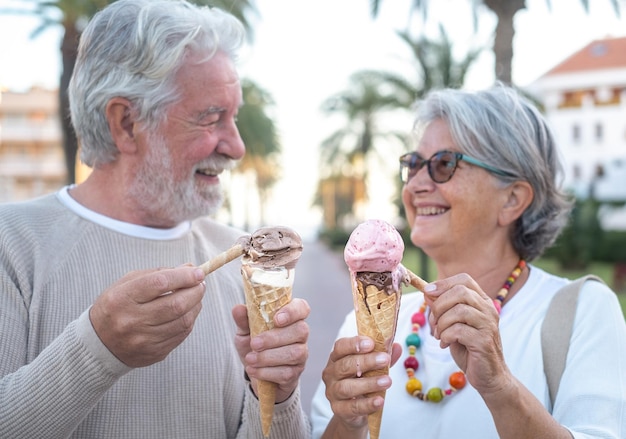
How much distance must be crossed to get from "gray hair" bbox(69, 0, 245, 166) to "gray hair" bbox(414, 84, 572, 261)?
1.21m

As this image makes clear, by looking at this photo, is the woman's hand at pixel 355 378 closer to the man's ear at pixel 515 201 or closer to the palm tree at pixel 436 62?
the man's ear at pixel 515 201

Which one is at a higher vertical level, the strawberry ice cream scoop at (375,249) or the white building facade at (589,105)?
the strawberry ice cream scoop at (375,249)

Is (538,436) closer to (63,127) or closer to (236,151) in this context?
(236,151)

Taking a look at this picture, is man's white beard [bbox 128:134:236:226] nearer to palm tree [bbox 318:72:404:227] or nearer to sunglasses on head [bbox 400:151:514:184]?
sunglasses on head [bbox 400:151:514:184]

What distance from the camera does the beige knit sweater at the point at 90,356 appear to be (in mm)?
2168

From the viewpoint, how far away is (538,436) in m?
2.19

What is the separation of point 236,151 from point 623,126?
58.7m

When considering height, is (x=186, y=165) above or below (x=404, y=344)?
above

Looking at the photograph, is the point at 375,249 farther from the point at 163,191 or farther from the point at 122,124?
the point at 122,124

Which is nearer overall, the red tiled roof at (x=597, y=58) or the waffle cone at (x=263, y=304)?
the waffle cone at (x=263, y=304)

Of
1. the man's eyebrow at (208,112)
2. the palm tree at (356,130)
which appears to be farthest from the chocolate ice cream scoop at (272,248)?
the palm tree at (356,130)

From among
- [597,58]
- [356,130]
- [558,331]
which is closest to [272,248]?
[558,331]

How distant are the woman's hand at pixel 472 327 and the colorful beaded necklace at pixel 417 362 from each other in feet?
1.98

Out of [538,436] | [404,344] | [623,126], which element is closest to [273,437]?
[404,344]
